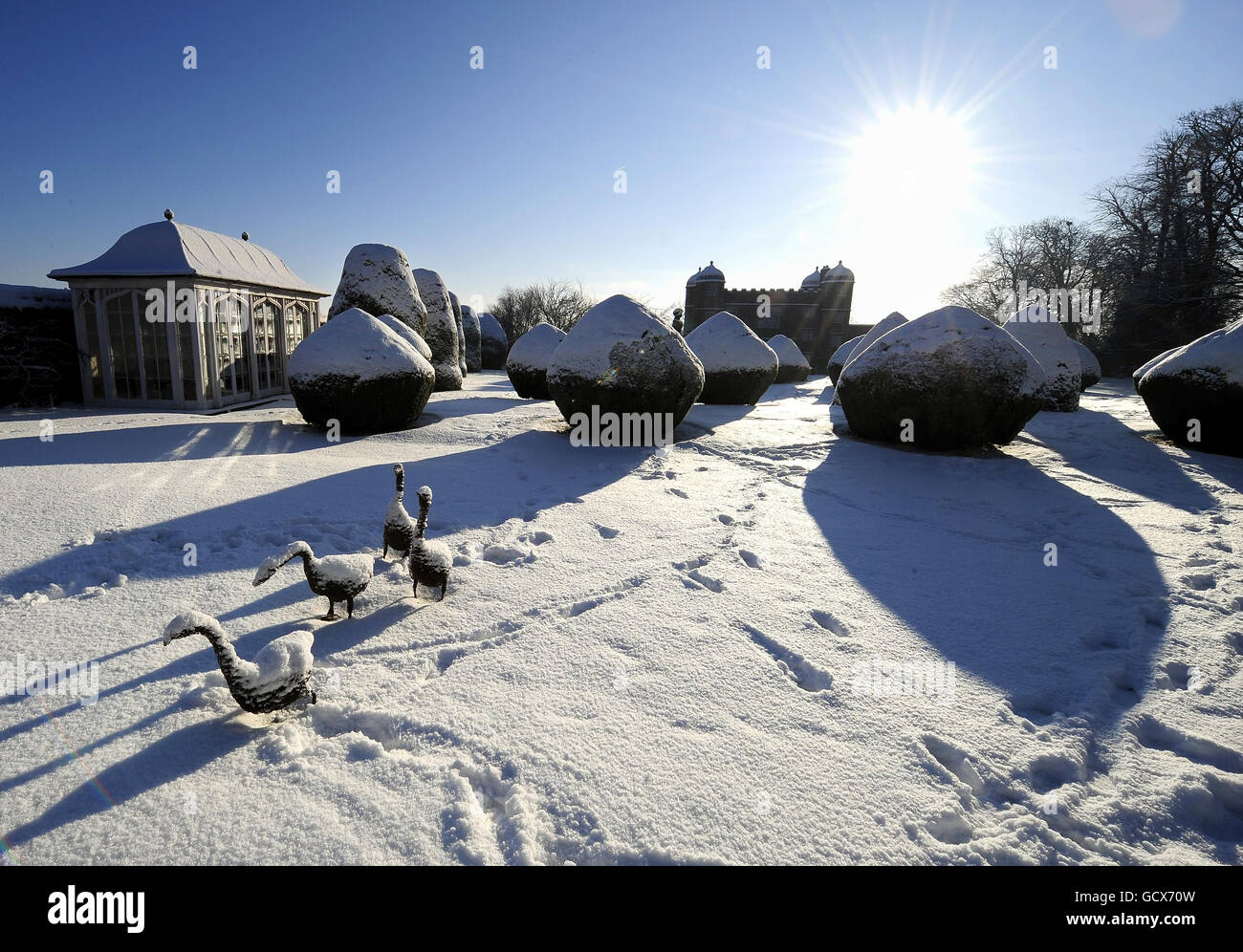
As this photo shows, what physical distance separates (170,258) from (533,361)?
24.8 feet

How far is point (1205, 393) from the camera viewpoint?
29.8 feet

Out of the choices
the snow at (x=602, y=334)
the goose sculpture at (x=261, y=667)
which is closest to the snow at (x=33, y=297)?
the snow at (x=602, y=334)

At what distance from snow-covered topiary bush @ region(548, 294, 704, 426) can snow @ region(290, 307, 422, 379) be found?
8.41 feet

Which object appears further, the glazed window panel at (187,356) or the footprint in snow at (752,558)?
the glazed window panel at (187,356)

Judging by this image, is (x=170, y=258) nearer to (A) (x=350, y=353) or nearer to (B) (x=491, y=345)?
(A) (x=350, y=353)

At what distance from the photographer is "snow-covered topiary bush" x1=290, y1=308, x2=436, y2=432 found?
29.6 feet

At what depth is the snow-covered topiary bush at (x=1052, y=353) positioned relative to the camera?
1348cm

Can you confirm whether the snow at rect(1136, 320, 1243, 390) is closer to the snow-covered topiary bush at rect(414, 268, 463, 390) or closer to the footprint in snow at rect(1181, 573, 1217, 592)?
the footprint in snow at rect(1181, 573, 1217, 592)

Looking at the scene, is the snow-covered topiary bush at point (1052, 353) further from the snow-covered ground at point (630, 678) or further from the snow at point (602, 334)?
the snow at point (602, 334)

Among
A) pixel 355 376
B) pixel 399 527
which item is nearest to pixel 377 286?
pixel 355 376

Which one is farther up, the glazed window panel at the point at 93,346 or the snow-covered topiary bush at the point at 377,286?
the snow-covered topiary bush at the point at 377,286

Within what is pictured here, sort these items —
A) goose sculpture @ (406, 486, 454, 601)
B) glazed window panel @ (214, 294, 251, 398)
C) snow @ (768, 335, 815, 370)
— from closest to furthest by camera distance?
Result: 1. goose sculpture @ (406, 486, 454, 601)
2. glazed window panel @ (214, 294, 251, 398)
3. snow @ (768, 335, 815, 370)

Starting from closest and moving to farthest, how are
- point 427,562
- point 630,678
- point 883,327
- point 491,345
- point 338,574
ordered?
point 630,678, point 338,574, point 427,562, point 883,327, point 491,345

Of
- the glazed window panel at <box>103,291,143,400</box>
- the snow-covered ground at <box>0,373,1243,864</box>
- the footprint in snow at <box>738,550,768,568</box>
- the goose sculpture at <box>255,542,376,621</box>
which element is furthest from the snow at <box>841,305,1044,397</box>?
the glazed window panel at <box>103,291,143,400</box>
